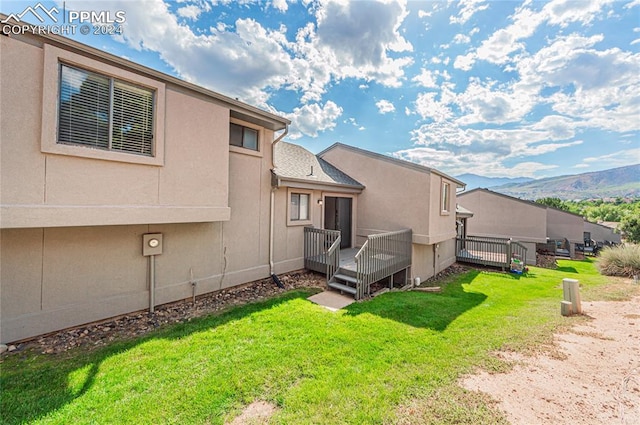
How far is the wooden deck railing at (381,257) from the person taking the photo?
7195 millimetres

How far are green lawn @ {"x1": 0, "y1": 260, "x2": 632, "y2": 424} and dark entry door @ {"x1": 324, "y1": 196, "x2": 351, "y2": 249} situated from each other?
5.80m

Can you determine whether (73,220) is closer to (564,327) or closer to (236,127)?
(236,127)

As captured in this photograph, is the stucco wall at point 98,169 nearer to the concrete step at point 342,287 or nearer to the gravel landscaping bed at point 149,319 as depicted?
the gravel landscaping bed at point 149,319

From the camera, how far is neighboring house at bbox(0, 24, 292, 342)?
12.7 ft

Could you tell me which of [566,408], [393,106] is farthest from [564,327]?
[393,106]

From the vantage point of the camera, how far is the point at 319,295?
23.4ft

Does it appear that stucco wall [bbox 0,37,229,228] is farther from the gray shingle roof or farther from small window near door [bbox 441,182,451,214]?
small window near door [bbox 441,182,451,214]

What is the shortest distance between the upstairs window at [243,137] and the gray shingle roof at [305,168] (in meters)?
1.20

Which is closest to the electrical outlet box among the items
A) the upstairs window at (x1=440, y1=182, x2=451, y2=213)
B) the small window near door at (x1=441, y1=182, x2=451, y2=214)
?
the upstairs window at (x1=440, y1=182, x2=451, y2=213)

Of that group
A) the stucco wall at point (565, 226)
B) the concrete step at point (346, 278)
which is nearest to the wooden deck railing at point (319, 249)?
the concrete step at point (346, 278)

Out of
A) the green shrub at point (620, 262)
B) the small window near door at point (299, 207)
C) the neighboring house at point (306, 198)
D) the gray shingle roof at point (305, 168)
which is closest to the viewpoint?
the neighboring house at point (306, 198)

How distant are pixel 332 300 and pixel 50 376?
543cm

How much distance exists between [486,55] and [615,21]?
4.55 meters

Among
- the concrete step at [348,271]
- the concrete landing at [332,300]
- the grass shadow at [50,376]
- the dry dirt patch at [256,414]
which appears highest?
the concrete step at [348,271]
